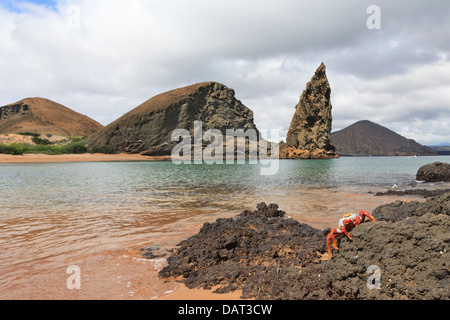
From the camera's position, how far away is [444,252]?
11.2ft

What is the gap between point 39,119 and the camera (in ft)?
447

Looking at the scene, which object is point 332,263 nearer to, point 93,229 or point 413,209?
point 413,209

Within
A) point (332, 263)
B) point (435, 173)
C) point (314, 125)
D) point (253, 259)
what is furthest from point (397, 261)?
point (314, 125)

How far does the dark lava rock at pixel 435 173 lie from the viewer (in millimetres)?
23656

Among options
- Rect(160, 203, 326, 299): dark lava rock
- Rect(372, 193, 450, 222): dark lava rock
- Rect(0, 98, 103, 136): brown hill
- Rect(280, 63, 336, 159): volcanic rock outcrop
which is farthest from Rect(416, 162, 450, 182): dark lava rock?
Rect(0, 98, 103, 136): brown hill

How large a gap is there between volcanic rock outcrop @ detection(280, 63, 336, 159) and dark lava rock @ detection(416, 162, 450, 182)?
82.7 metres


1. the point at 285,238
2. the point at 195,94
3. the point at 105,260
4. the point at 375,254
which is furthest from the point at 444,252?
the point at 195,94

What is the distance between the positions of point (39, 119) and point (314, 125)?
149 m

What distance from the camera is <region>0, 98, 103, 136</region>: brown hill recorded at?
12731 centimetres

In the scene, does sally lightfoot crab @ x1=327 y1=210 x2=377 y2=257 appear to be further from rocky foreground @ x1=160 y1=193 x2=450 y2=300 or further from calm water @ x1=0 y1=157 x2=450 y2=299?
calm water @ x1=0 y1=157 x2=450 y2=299

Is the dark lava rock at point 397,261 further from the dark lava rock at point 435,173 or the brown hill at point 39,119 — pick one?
the brown hill at point 39,119

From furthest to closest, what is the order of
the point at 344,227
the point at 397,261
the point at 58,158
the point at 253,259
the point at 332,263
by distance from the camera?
the point at 58,158
the point at 253,259
the point at 344,227
the point at 332,263
the point at 397,261
